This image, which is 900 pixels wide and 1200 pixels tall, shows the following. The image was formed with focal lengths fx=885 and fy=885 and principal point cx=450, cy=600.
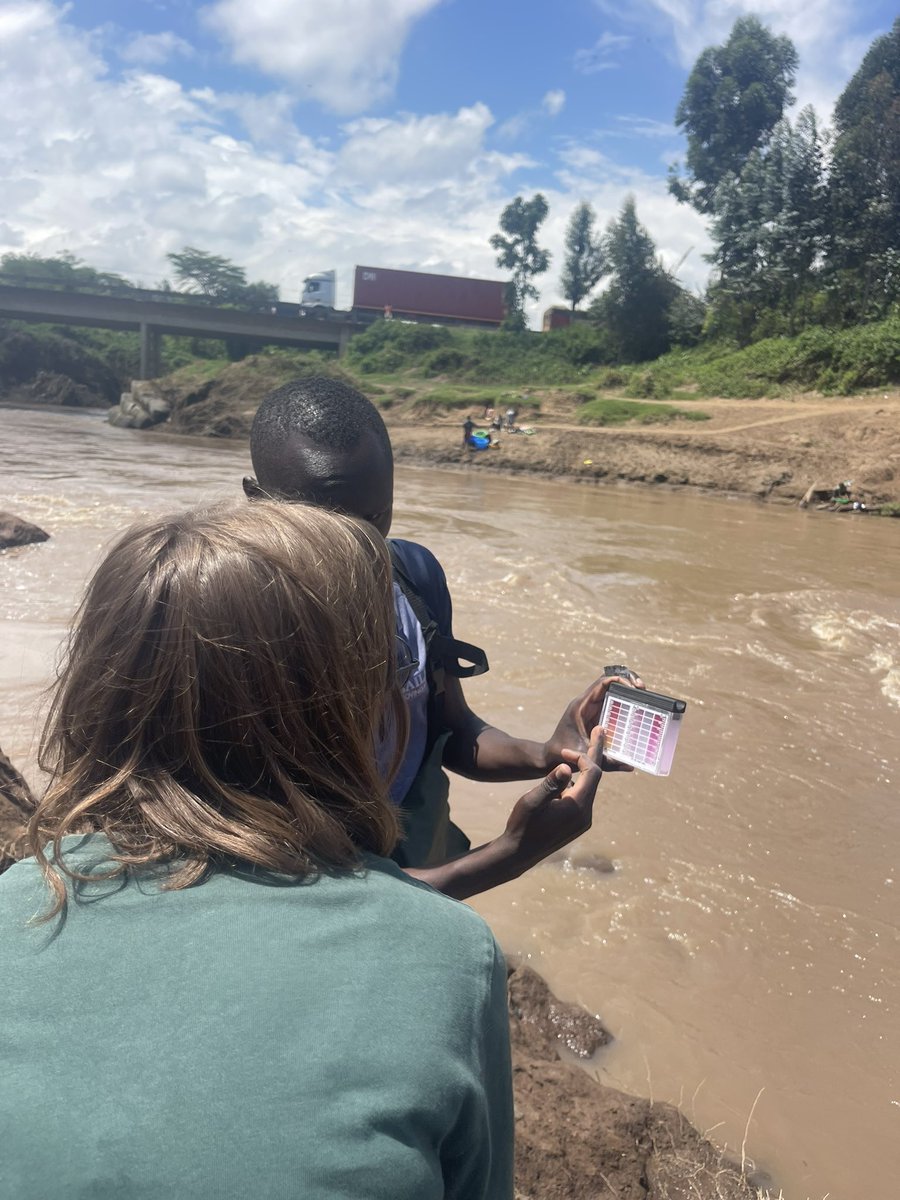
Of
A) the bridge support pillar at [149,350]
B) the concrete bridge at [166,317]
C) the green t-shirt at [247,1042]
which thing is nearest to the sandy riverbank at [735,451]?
the green t-shirt at [247,1042]

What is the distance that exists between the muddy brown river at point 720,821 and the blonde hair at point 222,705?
0.34m

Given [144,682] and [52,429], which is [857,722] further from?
[52,429]

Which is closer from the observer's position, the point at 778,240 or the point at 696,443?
the point at 696,443

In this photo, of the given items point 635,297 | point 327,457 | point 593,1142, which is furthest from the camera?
point 635,297

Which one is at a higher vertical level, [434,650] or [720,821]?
[434,650]

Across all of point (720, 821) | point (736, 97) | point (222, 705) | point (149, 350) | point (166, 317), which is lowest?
point (720, 821)

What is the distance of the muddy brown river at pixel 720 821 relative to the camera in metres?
2.68

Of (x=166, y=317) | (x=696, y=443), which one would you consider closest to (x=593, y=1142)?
(x=696, y=443)

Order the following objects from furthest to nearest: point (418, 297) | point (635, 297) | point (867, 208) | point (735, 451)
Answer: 1. point (418, 297)
2. point (635, 297)
3. point (867, 208)
4. point (735, 451)

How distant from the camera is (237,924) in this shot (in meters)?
0.79

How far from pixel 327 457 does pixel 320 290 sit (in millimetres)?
52745

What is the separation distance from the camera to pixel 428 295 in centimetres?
5066

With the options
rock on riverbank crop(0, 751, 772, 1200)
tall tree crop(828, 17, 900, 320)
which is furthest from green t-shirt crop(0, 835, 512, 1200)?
tall tree crop(828, 17, 900, 320)

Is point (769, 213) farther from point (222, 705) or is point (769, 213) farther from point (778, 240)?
point (222, 705)
